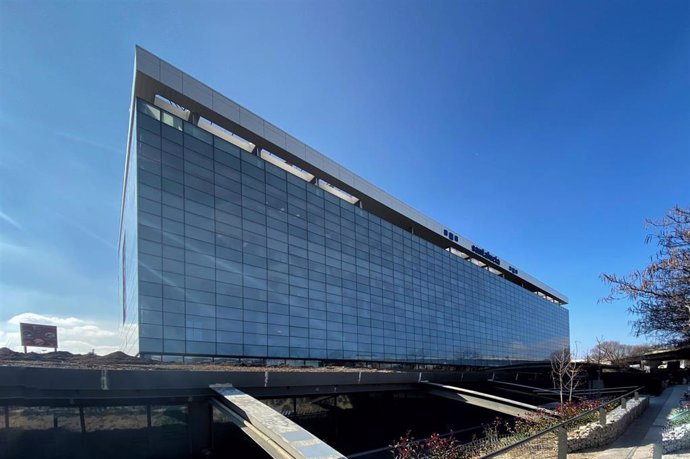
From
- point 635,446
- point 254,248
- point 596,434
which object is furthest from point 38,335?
point 635,446

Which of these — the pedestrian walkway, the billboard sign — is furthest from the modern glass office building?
the pedestrian walkway

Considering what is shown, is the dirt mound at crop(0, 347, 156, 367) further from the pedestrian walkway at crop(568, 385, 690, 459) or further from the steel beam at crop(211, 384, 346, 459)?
the pedestrian walkway at crop(568, 385, 690, 459)

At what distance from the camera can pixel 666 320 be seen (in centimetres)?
976

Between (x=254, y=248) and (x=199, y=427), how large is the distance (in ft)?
69.9

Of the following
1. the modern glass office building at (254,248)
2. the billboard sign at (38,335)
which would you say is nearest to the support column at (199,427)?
the billboard sign at (38,335)


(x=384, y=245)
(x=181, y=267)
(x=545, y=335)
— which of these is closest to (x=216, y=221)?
(x=181, y=267)

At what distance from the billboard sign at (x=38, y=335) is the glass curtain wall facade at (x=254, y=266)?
449 cm

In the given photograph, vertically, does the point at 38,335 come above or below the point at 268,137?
below

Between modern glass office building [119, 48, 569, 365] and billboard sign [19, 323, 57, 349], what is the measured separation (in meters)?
4.44

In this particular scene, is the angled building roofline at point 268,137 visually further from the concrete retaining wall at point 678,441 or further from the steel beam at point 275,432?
the concrete retaining wall at point 678,441

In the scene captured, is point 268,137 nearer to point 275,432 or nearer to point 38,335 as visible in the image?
point 38,335

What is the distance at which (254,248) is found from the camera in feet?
111

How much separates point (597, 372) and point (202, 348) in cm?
4091

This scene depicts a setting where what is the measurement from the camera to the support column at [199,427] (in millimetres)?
13266
